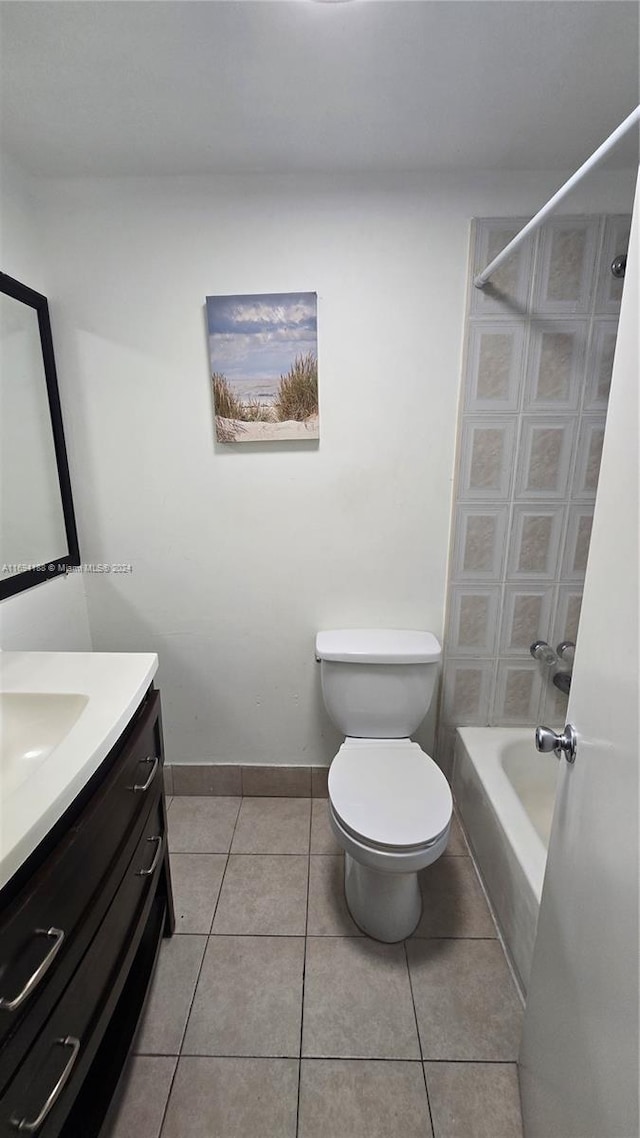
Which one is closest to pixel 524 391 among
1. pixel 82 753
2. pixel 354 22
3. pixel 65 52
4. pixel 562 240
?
pixel 562 240

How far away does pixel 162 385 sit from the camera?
1520 mm

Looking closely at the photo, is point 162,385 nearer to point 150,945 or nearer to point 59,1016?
point 59,1016

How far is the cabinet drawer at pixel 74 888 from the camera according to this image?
0.61m

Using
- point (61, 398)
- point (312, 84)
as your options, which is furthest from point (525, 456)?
point (61, 398)

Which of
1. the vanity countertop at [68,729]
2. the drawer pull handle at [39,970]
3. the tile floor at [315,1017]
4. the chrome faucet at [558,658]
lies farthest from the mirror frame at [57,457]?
the chrome faucet at [558,658]

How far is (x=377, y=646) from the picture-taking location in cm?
158

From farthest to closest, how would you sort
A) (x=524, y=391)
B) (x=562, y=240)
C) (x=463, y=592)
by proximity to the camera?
(x=463, y=592), (x=524, y=391), (x=562, y=240)

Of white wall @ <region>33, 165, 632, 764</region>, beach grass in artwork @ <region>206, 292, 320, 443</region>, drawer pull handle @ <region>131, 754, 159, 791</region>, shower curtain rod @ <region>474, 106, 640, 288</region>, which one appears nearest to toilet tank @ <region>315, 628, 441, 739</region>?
white wall @ <region>33, 165, 632, 764</region>

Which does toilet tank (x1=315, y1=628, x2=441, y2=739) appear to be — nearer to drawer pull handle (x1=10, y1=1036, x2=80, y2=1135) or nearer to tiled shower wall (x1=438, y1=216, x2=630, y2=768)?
tiled shower wall (x1=438, y1=216, x2=630, y2=768)

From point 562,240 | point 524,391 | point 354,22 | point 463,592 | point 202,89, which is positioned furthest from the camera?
point 463,592

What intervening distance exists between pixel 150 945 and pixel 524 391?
198cm

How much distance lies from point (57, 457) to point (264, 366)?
2.53ft

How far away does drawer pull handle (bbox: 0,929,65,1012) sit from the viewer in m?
0.59

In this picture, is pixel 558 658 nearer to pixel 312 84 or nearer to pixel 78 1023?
pixel 78 1023
